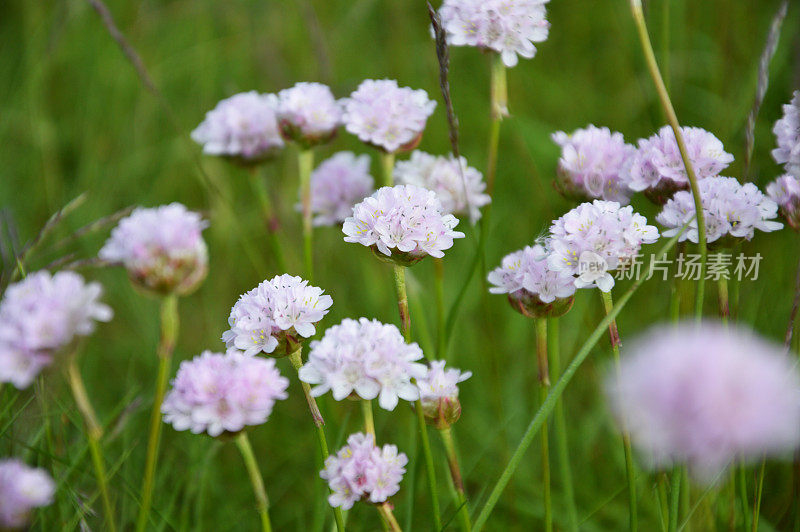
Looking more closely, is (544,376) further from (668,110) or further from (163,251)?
(163,251)

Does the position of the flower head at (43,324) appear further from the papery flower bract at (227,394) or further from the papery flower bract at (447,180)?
the papery flower bract at (447,180)

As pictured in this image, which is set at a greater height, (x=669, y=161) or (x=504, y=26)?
(x=504, y=26)

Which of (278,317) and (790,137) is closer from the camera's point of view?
(278,317)

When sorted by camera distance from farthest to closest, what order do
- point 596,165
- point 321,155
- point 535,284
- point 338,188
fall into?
1. point 321,155
2. point 338,188
3. point 596,165
4. point 535,284

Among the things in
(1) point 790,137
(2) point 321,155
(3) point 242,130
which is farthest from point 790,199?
(2) point 321,155

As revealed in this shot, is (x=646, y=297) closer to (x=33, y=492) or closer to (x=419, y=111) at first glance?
(x=419, y=111)

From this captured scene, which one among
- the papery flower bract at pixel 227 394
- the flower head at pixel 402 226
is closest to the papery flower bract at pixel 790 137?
the flower head at pixel 402 226

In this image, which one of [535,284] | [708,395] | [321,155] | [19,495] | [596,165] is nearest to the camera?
[708,395]
